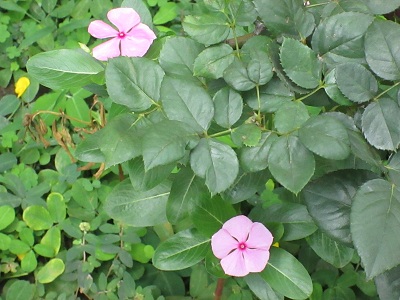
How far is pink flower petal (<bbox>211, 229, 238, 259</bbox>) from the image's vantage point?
3.02ft

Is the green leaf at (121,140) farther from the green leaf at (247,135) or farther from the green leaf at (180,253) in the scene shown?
the green leaf at (180,253)

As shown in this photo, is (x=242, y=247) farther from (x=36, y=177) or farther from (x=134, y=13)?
(x=36, y=177)

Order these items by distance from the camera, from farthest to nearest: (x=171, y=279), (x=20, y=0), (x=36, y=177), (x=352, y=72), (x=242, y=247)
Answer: (x=20, y=0) < (x=36, y=177) < (x=171, y=279) < (x=242, y=247) < (x=352, y=72)

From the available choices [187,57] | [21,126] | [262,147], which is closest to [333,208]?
[262,147]

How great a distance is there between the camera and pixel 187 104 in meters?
0.70

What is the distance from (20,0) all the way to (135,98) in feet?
3.81

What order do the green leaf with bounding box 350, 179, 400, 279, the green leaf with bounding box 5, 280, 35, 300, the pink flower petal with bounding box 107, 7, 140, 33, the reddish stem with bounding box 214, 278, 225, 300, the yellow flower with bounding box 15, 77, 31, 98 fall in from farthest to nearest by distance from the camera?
the yellow flower with bounding box 15, 77, 31, 98 → the green leaf with bounding box 5, 280, 35, 300 → the reddish stem with bounding box 214, 278, 225, 300 → the pink flower petal with bounding box 107, 7, 140, 33 → the green leaf with bounding box 350, 179, 400, 279

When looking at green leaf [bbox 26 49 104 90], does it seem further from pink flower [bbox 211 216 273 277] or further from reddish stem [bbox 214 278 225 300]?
reddish stem [bbox 214 278 225 300]

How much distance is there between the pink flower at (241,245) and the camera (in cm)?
92

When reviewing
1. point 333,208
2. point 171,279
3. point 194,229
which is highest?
point 333,208

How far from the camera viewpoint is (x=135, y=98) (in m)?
0.73

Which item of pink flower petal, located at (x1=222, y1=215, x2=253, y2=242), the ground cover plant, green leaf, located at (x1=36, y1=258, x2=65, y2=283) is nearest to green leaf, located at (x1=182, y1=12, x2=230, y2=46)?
the ground cover plant

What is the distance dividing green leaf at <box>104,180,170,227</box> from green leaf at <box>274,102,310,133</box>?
0.42 m

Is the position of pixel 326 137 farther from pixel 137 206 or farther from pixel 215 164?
pixel 137 206
